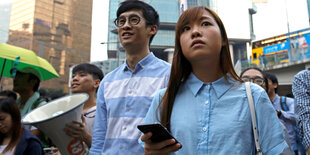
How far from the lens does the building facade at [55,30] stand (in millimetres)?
63281

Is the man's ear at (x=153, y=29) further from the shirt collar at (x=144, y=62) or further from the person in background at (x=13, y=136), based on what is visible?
the person in background at (x=13, y=136)

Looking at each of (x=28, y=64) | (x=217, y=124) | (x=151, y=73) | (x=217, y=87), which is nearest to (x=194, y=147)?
(x=217, y=124)

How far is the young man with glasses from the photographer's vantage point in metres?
2.04

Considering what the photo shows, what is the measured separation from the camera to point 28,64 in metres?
4.54

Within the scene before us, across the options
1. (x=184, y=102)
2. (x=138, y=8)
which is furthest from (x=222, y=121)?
(x=138, y=8)

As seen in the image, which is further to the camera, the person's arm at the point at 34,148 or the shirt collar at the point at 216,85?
the person's arm at the point at 34,148

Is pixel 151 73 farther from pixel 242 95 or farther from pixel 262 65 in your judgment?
pixel 262 65

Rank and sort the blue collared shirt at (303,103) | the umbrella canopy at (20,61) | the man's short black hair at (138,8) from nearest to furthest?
the blue collared shirt at (303,103) < the man's short black hair at (138,8) < the umbrella canopy at (20,61)

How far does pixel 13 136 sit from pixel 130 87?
61.5 inches

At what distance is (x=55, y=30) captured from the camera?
68562 mm

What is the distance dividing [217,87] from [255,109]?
244mm

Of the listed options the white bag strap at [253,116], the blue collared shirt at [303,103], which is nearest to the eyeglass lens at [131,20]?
the white bag strap at [253,116]

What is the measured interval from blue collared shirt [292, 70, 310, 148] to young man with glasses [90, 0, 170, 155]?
1.09m

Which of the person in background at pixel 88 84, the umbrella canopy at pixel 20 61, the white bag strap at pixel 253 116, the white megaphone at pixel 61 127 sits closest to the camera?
the white bag strap at pixel 253 116
